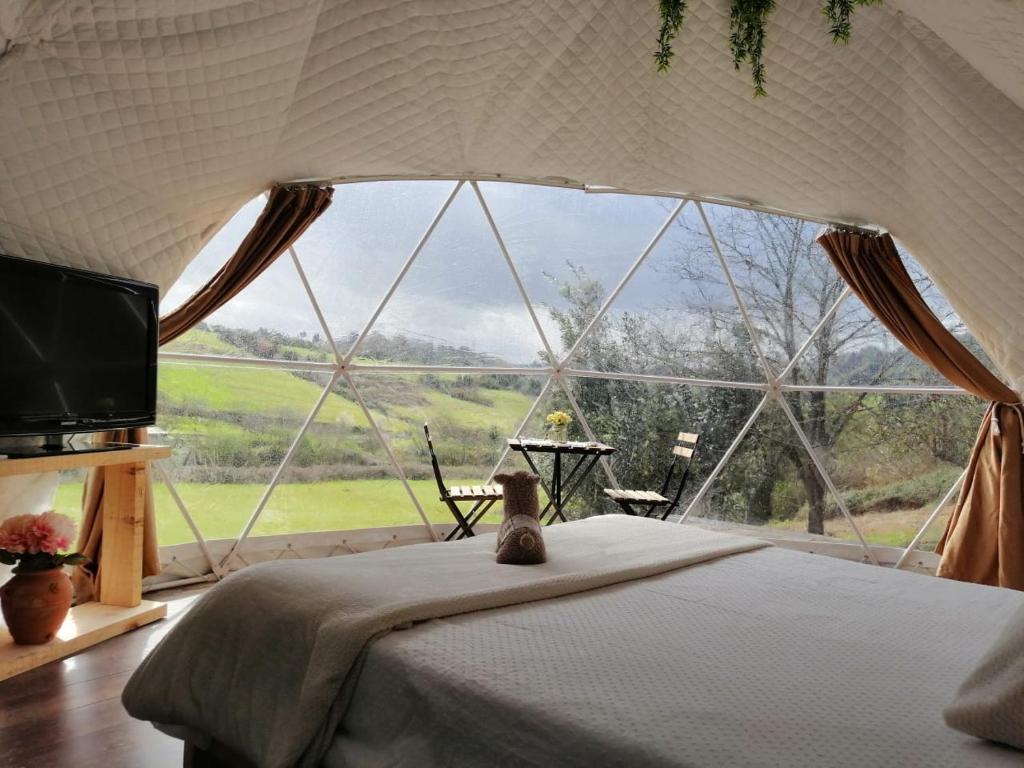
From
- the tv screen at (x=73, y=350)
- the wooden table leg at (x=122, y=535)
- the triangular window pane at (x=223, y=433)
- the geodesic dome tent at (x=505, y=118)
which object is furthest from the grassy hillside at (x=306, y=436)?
the tv screen at (x=73, y=350)

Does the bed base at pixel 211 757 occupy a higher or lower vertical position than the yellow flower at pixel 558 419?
lower

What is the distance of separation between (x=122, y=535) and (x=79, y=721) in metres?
1.34

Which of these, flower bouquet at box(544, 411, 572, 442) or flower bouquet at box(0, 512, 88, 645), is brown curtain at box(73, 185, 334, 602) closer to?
flower bouquet at box(0, 512, 88, 645)

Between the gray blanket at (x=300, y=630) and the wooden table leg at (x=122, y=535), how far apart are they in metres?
1.74

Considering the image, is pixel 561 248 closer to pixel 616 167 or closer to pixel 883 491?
pixel 616 167

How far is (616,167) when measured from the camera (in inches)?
185

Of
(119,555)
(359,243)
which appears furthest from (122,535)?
(359,243)

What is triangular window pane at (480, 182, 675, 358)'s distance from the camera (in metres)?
7.16

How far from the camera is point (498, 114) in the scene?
430 centimetres

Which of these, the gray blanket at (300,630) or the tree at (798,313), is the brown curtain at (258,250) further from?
the tree at (798,313)

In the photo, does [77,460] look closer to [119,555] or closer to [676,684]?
[119,555]

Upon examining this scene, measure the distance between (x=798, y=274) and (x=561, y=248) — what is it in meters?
2.05

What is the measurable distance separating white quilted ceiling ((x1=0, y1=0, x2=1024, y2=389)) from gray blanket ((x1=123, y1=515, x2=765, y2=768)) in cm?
217

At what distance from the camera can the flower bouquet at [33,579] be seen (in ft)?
10.1
